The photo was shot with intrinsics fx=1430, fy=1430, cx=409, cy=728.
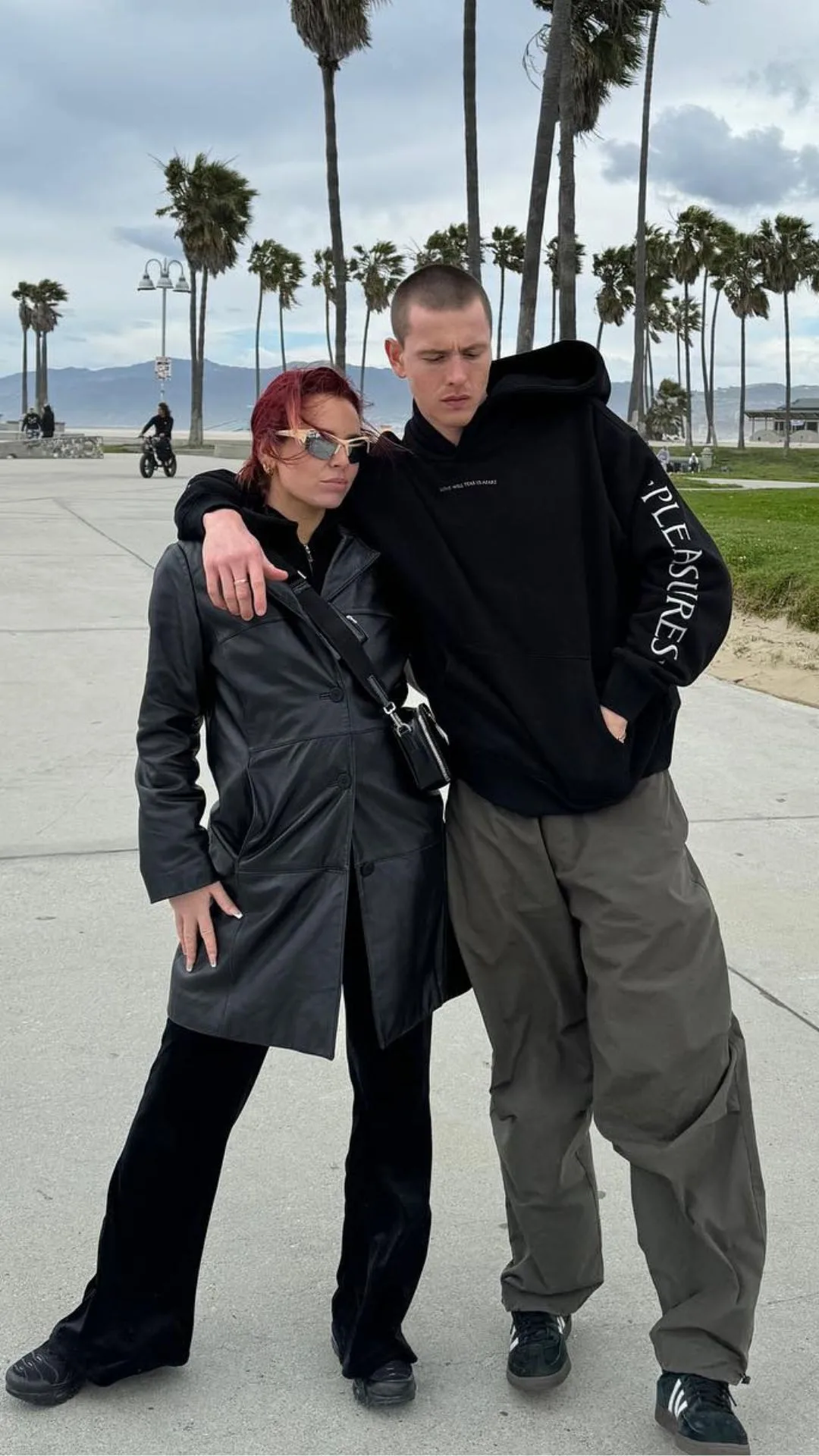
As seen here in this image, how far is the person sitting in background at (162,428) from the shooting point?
26.4 meters

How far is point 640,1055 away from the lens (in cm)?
236

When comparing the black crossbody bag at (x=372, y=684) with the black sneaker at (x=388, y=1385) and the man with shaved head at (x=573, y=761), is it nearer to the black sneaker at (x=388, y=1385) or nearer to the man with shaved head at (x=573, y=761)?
the man with shaved head at (x=573, y=761)

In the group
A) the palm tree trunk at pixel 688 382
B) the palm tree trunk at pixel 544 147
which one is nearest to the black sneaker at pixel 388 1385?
the palm tree trunk at pixel 544 147

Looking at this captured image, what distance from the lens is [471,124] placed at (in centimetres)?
2245

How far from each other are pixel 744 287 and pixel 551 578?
86709mm

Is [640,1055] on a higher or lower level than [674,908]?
lower

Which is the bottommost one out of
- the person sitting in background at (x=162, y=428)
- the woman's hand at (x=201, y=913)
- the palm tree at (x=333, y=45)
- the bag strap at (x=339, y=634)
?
the woman's hand at (x=201, y=913)

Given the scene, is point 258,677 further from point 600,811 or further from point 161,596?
point 600,811

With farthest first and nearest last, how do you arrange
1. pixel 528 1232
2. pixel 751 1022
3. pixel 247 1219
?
pixel 751 1022
pixel 247 1219
pixel 528 1232

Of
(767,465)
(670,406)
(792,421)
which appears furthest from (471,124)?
(792,421)

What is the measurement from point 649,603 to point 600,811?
1.18 ft

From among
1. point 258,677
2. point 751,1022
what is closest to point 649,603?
point 258,677

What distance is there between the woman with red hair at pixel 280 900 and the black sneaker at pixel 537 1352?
7.7 inches

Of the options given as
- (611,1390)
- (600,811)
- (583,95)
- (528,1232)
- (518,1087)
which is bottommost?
(611,1390)
